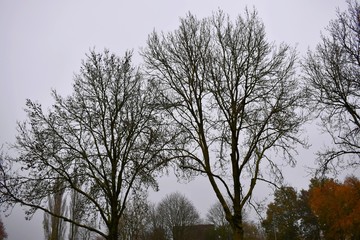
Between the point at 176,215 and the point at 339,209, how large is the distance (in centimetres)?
3293

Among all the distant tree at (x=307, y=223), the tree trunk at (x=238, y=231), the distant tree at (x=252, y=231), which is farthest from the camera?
the distant tree at (x=252, y=231)

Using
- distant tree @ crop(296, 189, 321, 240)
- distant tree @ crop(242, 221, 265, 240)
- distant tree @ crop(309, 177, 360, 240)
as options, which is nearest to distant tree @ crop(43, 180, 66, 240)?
distant tree @ crop(309, 177, 360, 240)

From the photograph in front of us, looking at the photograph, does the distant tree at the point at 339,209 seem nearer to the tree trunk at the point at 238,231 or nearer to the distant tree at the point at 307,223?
the distant tree at the point at 307,223

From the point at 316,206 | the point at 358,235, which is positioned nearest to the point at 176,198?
the point at 316,206

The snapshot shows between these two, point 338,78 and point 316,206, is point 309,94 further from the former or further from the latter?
point 316,206

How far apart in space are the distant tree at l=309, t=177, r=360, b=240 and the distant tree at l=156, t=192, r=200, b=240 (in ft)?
91.3

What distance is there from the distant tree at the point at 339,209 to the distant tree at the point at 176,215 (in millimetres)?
27814

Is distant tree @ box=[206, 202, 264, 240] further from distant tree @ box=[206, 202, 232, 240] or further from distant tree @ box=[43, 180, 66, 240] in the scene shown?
distant tree @ box=[43, 180, 66, 240]

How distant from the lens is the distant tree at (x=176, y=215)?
61769 millimetres

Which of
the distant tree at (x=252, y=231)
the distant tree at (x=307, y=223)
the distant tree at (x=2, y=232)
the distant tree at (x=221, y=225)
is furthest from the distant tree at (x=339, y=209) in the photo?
the distant tree at (x=2, y=232)

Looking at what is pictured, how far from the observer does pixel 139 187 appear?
13.8m

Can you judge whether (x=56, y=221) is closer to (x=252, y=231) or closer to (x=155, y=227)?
(x=155, y=227)

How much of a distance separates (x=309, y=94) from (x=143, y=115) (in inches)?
291

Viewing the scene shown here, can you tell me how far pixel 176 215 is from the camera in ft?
208
